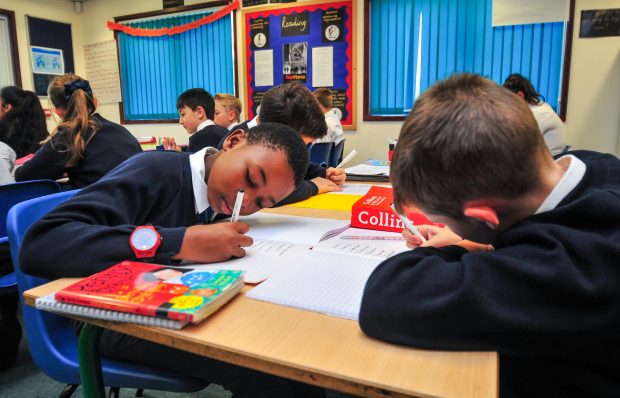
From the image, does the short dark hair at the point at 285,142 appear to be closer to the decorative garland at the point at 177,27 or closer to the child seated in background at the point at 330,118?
the child seated in background at the point at 330,118

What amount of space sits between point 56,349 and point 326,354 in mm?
724

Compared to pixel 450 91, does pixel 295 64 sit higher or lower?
higher

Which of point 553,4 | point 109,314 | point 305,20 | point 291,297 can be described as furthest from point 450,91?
point 305,20

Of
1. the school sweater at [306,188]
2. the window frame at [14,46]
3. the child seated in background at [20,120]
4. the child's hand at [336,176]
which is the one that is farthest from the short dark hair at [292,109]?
the window frame at [14,46]

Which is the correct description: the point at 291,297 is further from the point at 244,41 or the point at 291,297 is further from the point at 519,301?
the point at 244,41

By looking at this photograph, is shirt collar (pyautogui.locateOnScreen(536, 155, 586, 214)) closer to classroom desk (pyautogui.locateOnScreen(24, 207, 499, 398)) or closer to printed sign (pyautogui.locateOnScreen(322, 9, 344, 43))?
classroom desk (pyautogui.locateOnScreen(24, 207, 499, 398))

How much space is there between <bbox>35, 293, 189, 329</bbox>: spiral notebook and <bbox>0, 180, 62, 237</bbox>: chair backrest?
3.83ft

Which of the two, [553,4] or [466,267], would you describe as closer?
[466,267]

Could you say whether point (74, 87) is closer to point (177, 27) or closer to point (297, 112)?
point (297, 112)

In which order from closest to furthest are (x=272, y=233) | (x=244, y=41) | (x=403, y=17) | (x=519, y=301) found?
(x=519, y=301), (x=272, y=233), (x=403, y=17), (x=244, y=41)

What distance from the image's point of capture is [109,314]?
61cm

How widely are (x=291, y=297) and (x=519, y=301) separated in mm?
326

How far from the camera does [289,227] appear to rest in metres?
1.18

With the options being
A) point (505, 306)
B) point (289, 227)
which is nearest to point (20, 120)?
point (289, 227)
